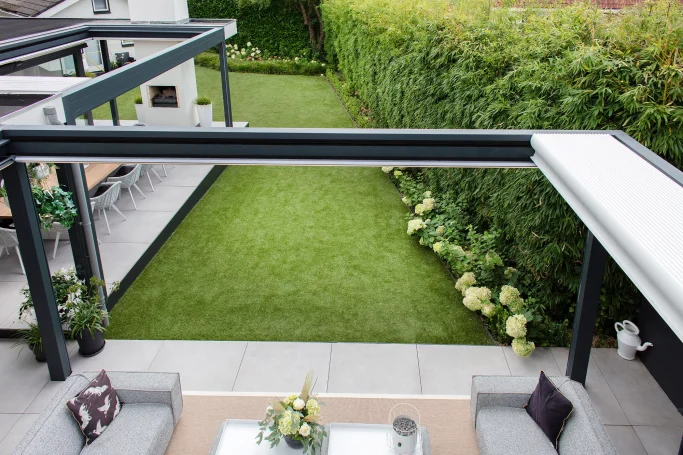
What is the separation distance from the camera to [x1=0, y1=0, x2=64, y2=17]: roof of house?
61.6 ft

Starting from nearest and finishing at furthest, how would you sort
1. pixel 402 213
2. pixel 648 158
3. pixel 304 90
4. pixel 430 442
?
pixel 648 158
pixel 430 442
pixel 402 213
pixel 304 90

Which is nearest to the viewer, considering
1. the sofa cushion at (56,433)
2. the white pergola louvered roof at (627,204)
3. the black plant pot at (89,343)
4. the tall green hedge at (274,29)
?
the white pergola louvered roof at (627,204)

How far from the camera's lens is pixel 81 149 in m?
4.78

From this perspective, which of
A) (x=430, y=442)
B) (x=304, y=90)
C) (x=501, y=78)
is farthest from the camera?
(x=304, y=90)

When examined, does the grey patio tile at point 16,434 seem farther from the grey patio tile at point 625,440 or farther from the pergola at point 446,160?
the grey patio tile at point 625,440

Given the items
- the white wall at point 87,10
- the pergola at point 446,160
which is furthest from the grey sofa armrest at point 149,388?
the white wall at point 87,10

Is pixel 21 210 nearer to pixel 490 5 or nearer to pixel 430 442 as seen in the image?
pixel 430 442

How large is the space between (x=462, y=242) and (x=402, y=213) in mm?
1963

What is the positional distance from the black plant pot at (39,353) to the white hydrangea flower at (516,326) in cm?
536

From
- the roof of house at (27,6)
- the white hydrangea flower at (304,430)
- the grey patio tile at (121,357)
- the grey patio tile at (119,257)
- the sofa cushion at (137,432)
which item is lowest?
the grey patio tile at (121,357)

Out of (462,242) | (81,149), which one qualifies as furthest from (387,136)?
(462,242)

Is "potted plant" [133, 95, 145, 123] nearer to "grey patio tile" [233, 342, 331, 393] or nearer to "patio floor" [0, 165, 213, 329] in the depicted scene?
"patio floor" [0, 165, 213, 329]

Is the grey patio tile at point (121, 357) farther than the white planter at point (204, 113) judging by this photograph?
No

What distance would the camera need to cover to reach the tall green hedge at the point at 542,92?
225 inches
